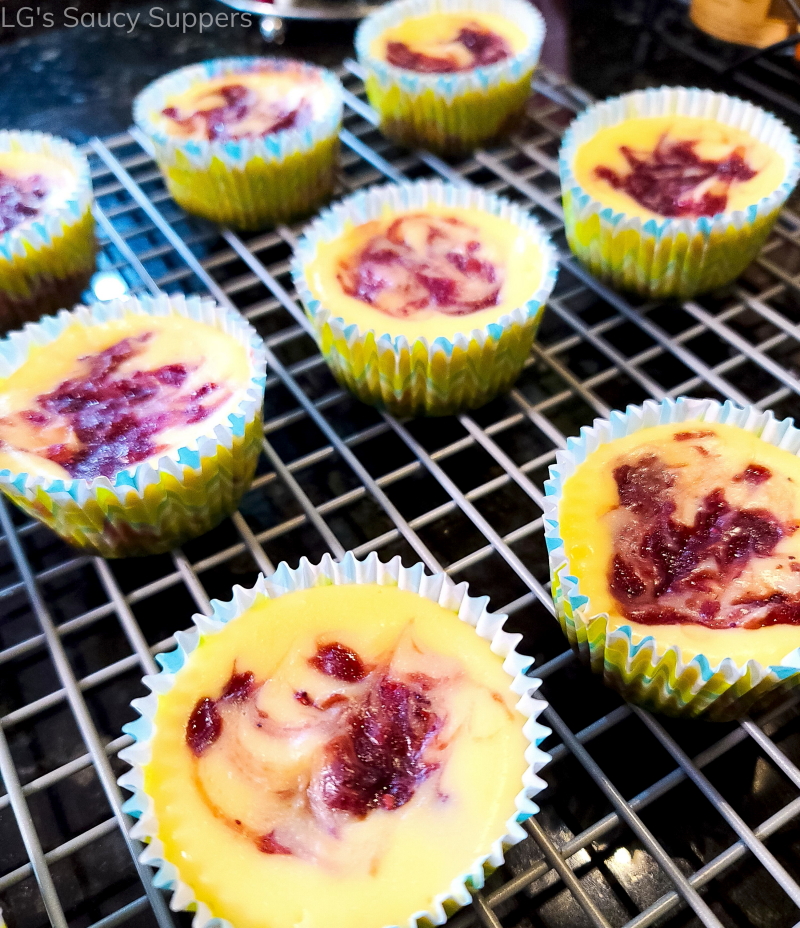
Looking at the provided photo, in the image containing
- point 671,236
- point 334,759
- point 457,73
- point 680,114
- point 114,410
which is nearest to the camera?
point 334,759

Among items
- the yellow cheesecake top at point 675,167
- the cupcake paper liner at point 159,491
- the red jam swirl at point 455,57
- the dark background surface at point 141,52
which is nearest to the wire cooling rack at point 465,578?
the cupcake paper liner at point 159,491

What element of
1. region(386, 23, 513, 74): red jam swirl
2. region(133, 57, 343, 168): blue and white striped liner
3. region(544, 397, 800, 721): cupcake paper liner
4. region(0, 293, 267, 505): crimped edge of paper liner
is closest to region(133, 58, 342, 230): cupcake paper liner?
region(133, 57, 343, 168): blue and white striped liner

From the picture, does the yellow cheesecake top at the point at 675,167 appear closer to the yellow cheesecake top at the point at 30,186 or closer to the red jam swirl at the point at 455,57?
the red jam swirl at the point at 455,57

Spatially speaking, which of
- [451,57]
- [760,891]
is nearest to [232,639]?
[760,891]

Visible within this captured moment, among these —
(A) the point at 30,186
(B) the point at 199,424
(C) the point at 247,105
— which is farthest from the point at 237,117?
(B) the point at 199,424

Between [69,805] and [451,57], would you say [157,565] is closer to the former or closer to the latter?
[69,805]

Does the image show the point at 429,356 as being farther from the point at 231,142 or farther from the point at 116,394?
the point at 231,142
